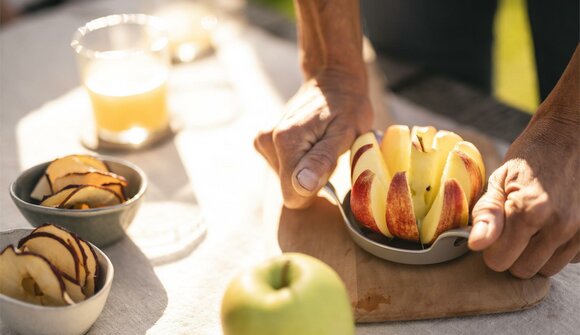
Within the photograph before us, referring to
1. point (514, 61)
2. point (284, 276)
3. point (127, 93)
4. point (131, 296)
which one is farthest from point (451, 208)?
point (514, 61)

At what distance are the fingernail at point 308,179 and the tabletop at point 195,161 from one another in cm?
10

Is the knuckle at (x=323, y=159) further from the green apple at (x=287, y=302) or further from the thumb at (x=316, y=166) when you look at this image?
the green apple at (x=287, y=302)

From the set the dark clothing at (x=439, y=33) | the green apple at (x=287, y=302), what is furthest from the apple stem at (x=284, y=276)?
the dark clothing at (x=439, y=33)

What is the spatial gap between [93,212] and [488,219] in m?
0.48

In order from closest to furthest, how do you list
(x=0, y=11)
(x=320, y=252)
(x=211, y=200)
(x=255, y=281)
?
(x=255, y=281), (x=320, y=252), (x=211, y=200), (x=0, y=11)

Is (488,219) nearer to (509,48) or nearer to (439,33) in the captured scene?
(439,33)

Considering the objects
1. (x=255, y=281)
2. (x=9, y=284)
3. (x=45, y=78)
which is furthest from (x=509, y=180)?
(x=45, y=78)

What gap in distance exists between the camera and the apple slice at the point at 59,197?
949 mm

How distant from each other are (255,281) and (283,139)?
0.36 metres

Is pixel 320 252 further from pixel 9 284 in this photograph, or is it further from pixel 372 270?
pixel 9 284

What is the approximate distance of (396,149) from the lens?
101 cm

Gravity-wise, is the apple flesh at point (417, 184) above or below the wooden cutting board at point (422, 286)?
above

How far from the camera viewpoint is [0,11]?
1.90 metres

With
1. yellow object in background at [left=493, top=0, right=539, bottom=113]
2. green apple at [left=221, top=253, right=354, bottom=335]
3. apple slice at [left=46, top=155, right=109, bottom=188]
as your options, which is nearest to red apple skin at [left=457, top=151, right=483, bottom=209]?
green apple at [left=221, top=253, right=354, bottom=335]
